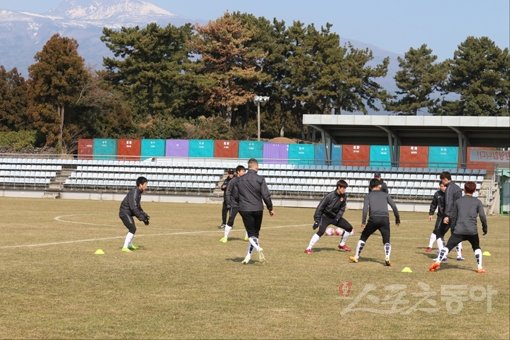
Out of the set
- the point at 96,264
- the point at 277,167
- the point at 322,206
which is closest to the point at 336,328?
the point at 96,264

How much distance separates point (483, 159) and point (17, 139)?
50.2 meters

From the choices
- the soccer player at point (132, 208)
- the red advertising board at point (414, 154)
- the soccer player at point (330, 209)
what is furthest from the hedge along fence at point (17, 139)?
the soccer player at point (330, 209)

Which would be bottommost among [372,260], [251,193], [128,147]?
[372,260]

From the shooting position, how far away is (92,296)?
47.6ft

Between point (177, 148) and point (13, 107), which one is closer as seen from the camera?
point (177, 148)

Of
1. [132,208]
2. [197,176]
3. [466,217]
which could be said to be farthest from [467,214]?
[197,176]

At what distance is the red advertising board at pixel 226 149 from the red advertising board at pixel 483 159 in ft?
84.4

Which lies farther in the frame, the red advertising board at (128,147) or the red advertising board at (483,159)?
the red advertising board at (128,147)

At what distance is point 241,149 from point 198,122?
708 inches

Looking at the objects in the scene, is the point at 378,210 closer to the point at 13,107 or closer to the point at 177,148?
the point at 177,148

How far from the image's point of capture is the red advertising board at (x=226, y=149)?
77.6 m

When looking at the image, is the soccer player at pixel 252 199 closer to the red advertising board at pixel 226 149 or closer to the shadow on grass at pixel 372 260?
the shadow on grass at pixel 372 260

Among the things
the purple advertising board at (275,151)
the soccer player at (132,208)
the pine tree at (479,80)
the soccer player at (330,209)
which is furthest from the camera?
the pine tree at (479,80)

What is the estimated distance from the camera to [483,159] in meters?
55.3
